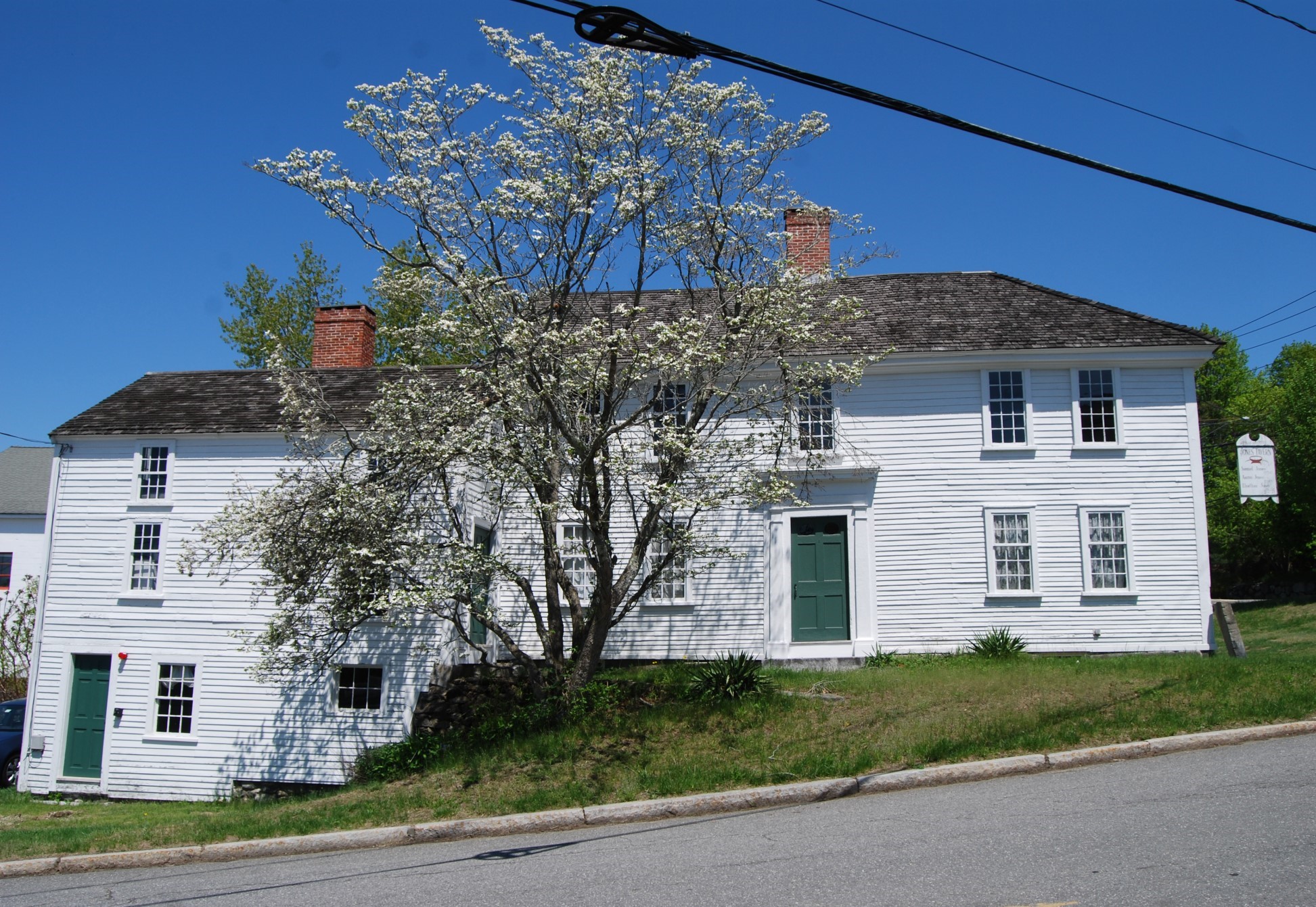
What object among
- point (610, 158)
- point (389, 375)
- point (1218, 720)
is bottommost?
point (1218, 720)

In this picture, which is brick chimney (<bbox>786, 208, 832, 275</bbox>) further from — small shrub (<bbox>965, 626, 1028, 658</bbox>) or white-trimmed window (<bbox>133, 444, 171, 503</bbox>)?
white-trimmed window (<bbox>133, 444, 171, 503</bbox>)

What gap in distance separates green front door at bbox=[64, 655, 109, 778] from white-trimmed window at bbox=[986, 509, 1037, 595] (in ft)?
52.9

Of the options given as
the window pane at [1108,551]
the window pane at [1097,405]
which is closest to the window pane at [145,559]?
the window pane at [1108,551]

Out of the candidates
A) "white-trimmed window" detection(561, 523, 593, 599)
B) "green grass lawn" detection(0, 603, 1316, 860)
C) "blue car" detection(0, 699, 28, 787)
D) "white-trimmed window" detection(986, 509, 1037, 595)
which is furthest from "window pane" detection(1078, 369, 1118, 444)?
"blue car" detection(0, 699, 28, 787)

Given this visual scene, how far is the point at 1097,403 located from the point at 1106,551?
2620 millimetres

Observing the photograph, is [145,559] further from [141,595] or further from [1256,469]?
[1256,469]

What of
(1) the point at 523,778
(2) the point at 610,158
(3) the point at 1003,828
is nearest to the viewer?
(3) the point at 1003,828

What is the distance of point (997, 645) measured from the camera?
16016 mm

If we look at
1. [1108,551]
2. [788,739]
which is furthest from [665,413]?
[1108,551]

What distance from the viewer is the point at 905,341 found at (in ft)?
57.0

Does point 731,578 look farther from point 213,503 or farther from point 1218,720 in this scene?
point 213,503

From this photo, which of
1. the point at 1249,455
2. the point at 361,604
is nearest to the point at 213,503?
the point at 361,604

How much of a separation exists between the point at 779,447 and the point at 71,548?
1365 cm

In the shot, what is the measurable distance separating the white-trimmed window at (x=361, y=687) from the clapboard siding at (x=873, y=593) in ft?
0.58
